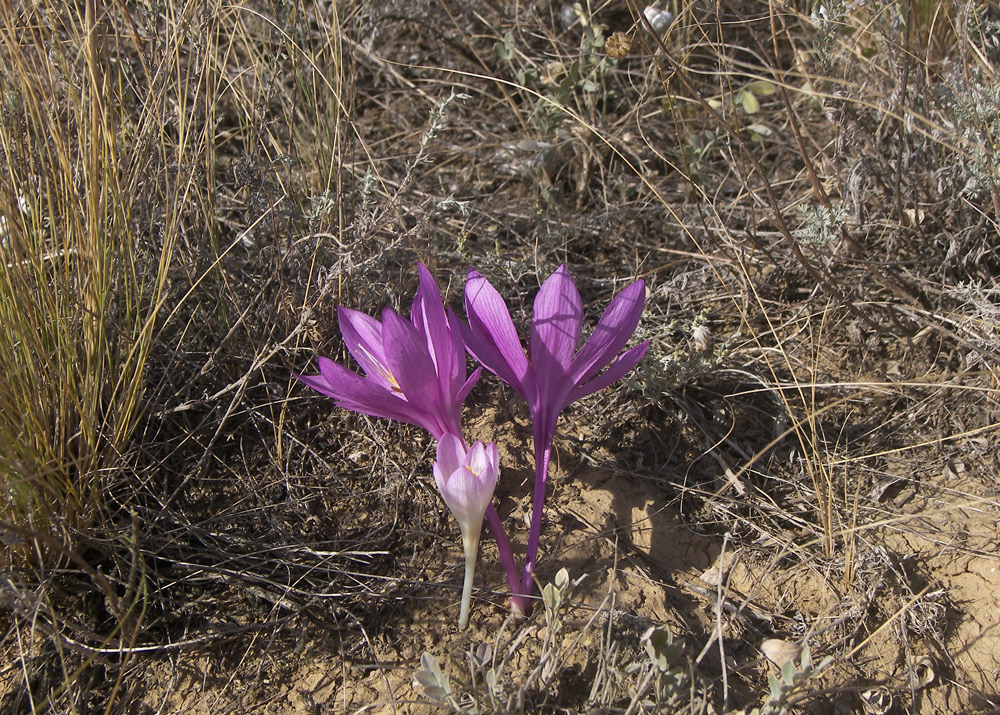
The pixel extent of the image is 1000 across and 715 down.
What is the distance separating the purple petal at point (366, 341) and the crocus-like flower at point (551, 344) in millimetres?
157

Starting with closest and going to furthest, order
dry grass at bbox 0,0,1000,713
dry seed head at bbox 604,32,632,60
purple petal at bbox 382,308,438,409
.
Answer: purple petal at bbox 382,308,438,409 < dry grass at bbox 0,0,1000,713 < dry seed head at bbox 604,32,632,60

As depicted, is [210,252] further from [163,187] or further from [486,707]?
[486,707]

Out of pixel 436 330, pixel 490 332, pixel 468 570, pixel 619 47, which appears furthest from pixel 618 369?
pixel 619 47

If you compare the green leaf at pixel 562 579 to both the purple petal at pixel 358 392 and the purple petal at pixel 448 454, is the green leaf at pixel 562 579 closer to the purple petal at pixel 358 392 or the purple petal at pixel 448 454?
the purple petal at pixel 448 454

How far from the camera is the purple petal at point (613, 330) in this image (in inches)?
55.6

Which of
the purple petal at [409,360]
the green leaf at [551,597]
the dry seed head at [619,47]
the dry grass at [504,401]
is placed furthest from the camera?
the dry seed head at [619,47]

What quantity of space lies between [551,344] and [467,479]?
0.29 metres

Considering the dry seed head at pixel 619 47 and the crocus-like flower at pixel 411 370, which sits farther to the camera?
the dry seed head at pixel 619 47

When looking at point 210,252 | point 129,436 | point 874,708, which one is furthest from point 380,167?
point 874,708

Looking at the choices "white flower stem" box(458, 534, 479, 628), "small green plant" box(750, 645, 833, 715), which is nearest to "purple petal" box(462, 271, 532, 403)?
"white flower stem" box(458, 534, 479, 628)

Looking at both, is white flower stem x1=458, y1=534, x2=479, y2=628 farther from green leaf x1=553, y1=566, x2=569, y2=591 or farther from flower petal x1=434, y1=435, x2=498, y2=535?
green leaf x1=553, y1=566, x2=569, y2=591

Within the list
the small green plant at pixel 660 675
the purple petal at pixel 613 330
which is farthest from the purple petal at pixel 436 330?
the small green plant at pixel 660 675

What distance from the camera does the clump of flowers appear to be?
130cm

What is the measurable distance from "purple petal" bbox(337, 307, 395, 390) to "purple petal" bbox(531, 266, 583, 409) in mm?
270
